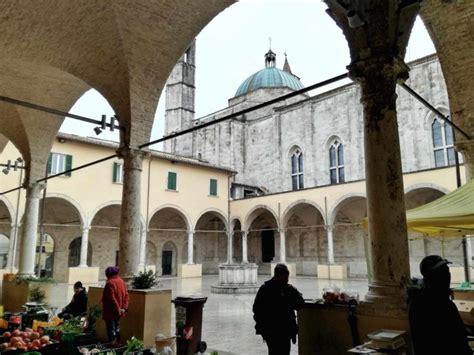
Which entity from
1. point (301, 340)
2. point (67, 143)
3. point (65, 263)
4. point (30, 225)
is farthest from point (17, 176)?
point (301, 340)

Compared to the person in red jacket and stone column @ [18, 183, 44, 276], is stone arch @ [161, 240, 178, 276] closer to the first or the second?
stone column @ [18, 183, 44, 276]

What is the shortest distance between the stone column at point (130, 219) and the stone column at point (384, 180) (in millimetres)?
3862

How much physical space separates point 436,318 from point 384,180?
1449mm

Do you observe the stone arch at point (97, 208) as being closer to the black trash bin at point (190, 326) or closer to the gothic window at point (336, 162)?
the gothic window at point (336, 162)

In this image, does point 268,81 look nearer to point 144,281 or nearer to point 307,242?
point 307,242

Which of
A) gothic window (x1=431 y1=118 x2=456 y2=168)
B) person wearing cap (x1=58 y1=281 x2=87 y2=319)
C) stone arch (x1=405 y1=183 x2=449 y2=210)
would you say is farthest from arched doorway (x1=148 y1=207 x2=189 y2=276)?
person wearing cap (x1=58 y1=281 x2=87 y2=319)

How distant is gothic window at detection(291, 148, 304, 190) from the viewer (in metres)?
26.2

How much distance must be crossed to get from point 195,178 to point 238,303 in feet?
40.7

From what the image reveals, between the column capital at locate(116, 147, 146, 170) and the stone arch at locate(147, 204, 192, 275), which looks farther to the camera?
the stone arch at locate(147, 204, 192, 275)

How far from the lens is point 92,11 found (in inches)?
247

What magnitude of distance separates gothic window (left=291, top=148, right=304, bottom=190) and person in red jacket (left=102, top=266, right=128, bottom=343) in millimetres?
21765

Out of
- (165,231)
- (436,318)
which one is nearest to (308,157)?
(165,231)

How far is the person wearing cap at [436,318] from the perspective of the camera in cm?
222

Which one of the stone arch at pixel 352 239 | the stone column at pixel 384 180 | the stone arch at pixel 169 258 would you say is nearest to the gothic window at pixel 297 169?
the stone arch at pixel 352 239
